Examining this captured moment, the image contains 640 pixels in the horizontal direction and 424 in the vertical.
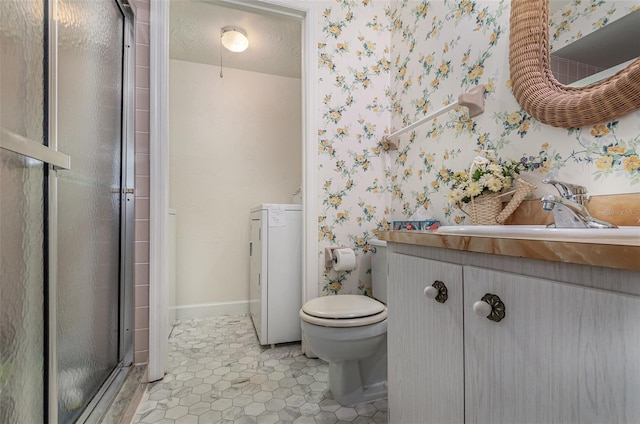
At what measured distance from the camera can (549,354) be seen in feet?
1.60

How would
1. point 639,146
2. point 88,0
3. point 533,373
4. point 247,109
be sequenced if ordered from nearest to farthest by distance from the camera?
point 533,373 → point 639,146 → point 88,0 → point 247,109

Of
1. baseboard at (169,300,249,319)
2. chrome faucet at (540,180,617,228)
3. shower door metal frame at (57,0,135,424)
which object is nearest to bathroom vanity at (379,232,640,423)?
chrome faucet at (540,180,617,228)

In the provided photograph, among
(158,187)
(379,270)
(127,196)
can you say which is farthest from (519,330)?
(127,196)

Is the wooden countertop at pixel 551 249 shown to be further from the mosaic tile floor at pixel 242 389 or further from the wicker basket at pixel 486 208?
the mosaic tile floor at pixel 242 389

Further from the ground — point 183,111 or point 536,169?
point 183,111

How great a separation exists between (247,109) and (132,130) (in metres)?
1.35

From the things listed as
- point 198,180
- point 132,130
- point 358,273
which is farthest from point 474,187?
point 198,180

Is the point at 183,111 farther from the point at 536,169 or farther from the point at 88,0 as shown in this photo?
the point at 536,169

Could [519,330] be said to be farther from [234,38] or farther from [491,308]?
[234,38]

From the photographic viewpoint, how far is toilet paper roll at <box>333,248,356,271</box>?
171cm

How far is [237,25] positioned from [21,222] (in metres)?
2.04

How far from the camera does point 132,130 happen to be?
1547 millimetres

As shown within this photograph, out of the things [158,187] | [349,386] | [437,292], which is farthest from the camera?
[158,187]

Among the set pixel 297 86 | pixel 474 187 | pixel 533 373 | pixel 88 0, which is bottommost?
pixel 533 373
